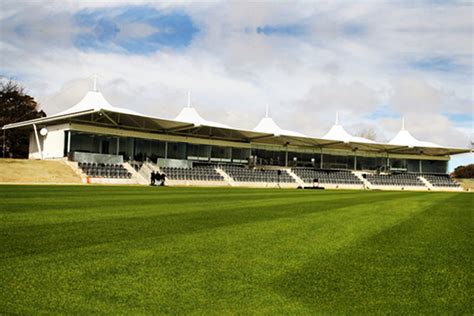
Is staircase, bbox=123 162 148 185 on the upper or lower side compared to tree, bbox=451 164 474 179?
lower

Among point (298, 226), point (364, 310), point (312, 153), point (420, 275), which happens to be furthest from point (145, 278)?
point (312, 153)

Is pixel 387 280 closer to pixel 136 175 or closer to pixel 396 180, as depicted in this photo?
pixel 136 175

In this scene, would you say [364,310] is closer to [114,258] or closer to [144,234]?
[114,258]

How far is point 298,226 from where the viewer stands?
9.59 m

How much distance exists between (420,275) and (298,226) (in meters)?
4.39

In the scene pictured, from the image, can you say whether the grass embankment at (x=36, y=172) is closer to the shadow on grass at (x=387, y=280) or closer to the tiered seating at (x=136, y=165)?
the tiered seating at (x=136, y=165)

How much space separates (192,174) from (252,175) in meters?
8.30

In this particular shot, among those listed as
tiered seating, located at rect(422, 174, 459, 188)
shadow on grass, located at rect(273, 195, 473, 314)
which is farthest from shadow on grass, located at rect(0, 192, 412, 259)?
tiered seating, located at rect(422, 174, 459, 188)

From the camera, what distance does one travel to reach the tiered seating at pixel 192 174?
44219 mm

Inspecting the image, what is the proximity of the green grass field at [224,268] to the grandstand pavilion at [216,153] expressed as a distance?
30465 mm

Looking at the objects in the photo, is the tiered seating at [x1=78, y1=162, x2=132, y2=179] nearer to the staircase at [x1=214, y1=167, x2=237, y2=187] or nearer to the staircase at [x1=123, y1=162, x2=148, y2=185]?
the staircase at [x1=123, y1=162, x2=148, y2=185]

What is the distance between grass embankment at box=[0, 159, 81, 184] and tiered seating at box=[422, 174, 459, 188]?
50404mm

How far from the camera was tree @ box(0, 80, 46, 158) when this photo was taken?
185 feet

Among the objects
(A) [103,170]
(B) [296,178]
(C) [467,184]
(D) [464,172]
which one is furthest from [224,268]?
(D) [464,172]
